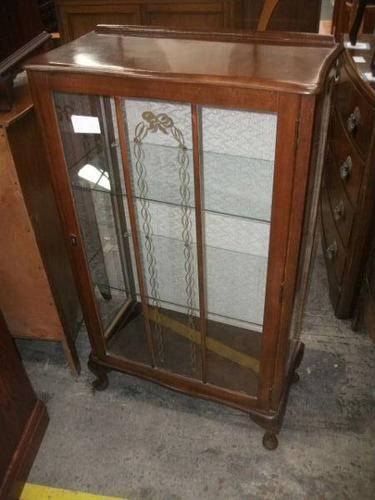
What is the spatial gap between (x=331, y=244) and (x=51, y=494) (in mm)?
1350

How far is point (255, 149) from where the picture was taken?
3.45ft

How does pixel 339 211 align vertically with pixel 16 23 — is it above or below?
below

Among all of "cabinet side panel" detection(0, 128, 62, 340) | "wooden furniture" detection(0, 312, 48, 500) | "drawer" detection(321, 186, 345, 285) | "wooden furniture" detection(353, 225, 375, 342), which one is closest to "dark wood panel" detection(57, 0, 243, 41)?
"drawer" detection(321, 186, 345, 285)

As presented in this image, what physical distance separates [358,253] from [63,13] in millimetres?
2143

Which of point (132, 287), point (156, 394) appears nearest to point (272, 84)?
point (132, 287)

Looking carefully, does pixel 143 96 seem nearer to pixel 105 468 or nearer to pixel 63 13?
pixel 105 468

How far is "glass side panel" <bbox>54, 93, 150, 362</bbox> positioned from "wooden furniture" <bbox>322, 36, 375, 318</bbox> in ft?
2.62

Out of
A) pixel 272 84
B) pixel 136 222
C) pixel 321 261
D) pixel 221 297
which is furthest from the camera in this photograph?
pixel 321 261

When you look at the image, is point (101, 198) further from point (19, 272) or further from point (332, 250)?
point (332, 250)

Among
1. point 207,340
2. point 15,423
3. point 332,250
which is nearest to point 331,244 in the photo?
point 332,250

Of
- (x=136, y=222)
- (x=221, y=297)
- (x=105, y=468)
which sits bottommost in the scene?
(x=105, y=468)

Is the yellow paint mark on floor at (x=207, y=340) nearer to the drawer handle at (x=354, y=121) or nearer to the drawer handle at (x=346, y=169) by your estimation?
the drawer handle at (x=346, y=169)

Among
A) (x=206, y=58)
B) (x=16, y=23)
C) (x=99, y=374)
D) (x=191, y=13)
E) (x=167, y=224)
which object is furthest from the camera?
(x=191, y=13)

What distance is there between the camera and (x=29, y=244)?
4.66ft
